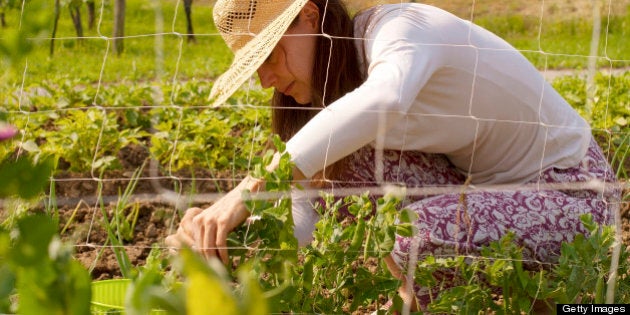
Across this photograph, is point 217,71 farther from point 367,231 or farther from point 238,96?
point 367,231

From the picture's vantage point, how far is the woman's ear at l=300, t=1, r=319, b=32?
1.98 m

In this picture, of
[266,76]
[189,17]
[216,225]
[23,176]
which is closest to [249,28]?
[266,76]

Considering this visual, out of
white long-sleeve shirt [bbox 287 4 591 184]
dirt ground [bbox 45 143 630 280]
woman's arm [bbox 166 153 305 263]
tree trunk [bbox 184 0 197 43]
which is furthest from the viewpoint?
tree trunk [bbox 184 0 197 43]

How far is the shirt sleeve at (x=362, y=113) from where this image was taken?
163 cm

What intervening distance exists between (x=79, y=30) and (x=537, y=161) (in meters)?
6.26

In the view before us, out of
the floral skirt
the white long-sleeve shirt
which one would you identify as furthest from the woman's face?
the floral skirt

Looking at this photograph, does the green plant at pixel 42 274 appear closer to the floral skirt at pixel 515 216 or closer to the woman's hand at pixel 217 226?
the woman's hand at pixel 217 226

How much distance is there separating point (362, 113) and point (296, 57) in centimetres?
39

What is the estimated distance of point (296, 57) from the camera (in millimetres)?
1987

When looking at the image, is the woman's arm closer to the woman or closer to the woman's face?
the woman

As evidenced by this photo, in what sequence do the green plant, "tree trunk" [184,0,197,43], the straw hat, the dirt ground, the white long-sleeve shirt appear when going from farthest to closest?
"tree trunk" [184,0,197,43] < the dirt ground < the straw hat < the white long-sleeve shirt < the green plant

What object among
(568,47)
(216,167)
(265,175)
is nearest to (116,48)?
(568,47)

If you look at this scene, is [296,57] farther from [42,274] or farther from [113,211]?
[42,274]

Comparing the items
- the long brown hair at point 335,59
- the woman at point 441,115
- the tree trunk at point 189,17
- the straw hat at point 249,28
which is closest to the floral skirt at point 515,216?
the woman at point 441,115
